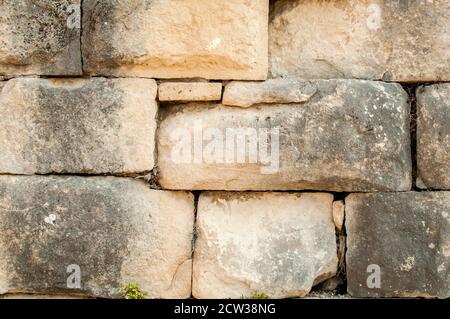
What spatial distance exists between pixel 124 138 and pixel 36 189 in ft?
1.74

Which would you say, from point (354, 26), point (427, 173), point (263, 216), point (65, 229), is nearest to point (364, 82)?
point (354, 26)

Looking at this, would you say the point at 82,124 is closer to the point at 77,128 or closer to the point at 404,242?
the point at 77,128

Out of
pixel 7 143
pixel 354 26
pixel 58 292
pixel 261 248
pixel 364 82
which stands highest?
pixel 354 26

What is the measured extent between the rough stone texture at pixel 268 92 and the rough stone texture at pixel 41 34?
82 cm

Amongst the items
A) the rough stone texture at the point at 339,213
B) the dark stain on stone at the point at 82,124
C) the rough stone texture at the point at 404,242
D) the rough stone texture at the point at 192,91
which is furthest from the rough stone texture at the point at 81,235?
the rough stone texture at the point at 404,242

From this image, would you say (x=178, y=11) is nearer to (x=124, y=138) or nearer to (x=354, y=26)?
(x=124, y=138)

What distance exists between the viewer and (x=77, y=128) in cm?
294

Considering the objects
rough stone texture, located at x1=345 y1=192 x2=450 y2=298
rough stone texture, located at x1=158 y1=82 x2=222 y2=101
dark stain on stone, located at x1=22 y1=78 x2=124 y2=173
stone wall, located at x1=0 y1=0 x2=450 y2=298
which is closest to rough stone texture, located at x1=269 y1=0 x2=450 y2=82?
stone wall, located at x1=0 y1=0 x2=450 y2=298

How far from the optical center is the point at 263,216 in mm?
3006

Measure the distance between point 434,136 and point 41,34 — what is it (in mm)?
2137

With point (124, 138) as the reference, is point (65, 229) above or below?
below

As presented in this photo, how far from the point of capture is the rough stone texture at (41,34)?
9.68 ft

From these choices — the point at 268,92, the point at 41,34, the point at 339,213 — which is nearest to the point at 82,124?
the point at 41,34

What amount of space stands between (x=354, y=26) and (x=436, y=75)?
505 millimetres
